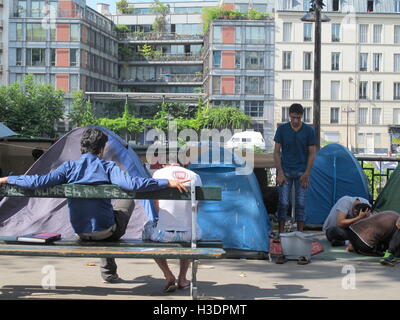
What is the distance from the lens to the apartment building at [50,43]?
80000mm

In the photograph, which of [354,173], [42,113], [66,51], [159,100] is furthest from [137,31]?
[354,173]

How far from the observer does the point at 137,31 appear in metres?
99.9

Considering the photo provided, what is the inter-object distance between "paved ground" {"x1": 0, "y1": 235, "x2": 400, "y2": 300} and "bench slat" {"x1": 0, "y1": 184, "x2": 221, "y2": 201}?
3.10ft

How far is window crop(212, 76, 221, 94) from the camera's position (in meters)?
77.9

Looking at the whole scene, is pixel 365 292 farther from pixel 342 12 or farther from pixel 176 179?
pixel 342 12

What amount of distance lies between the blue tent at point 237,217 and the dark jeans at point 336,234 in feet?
3.79

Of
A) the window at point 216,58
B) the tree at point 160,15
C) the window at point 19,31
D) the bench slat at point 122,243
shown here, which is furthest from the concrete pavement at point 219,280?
the tree at point 160,15

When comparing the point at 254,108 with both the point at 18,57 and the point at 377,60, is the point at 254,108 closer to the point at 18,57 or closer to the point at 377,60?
the point at 377,60

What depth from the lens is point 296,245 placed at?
771 centimetres

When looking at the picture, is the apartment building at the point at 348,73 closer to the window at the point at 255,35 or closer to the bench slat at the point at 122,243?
the window at the point at 255,35

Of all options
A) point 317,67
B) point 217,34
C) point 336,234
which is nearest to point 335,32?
point 217,34

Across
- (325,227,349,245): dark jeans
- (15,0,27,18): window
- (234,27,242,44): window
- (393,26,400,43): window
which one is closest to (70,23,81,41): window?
(15,0,27,18): window

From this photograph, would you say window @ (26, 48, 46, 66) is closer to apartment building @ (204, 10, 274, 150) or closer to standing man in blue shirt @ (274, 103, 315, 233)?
apartment building @ (204, 10, 274, 150)

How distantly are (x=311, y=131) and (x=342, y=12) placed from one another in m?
72.1
